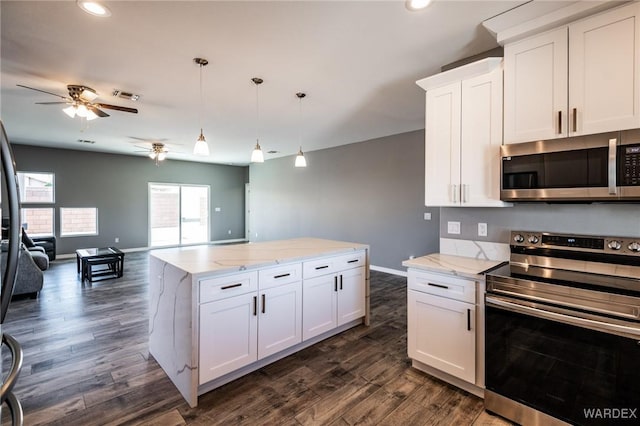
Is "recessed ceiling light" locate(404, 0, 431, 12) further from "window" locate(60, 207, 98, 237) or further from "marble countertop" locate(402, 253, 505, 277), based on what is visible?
"window" locate(60, 207, 98, 237)

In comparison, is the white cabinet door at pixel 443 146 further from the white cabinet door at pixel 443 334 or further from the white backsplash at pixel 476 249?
the white cabinet door at pixel 443 334

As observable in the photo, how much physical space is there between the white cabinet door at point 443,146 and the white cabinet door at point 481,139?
0.06 m

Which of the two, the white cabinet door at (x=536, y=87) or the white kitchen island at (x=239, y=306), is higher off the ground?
the white cabinet door at (x=536, y=87)

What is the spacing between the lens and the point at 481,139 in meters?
2.49

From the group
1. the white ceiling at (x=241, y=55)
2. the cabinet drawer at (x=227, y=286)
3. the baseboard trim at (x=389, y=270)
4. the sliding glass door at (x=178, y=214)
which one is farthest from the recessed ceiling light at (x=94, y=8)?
the sliding glass door at (x=178, y=214)

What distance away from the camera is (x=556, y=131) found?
84.4 inches

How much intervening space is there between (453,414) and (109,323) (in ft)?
11.7

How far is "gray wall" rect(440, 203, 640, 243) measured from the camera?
206 cm

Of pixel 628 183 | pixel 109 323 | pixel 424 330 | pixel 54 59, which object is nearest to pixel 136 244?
pixel 109 323

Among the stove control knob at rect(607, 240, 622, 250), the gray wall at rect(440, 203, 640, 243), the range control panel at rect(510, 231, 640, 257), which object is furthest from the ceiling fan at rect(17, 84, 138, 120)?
the stove control knob at rect(607, 240, 622, 250)

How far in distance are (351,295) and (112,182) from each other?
769 centimetres

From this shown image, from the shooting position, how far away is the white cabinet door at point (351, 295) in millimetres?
3199

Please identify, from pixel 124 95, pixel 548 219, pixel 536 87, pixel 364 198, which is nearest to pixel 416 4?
pixel 536 87

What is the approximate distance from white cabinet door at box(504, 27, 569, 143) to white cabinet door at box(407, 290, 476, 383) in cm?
134
